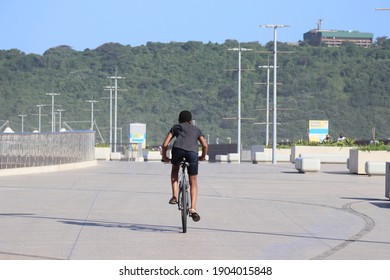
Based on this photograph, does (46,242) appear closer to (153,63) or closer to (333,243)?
(333,243)

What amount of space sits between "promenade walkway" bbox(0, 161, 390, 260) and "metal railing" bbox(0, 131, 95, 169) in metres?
6.71

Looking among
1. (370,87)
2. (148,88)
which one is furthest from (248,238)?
(148,88)

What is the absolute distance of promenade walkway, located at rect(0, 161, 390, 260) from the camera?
46.8 ft

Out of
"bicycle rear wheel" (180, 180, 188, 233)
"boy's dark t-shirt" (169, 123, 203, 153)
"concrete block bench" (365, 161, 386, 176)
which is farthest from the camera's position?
"concrete block bench" (365, 161, 386, 176)

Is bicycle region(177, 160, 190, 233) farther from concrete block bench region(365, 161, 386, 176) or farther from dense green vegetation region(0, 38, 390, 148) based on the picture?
dense green vegetation region(0, 38, 390, 148)

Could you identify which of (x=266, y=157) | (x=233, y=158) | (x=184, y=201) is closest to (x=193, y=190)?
(x=184, y=201)

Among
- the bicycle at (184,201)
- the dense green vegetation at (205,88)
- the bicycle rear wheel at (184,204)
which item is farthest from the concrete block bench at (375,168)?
the dense green vegetation at (205,88)

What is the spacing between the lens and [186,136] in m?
16.9

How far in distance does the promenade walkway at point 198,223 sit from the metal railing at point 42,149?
671 centimetres

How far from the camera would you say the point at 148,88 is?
174m

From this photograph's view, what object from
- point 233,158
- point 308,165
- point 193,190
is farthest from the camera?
point 233,158

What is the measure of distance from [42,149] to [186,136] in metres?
25.9

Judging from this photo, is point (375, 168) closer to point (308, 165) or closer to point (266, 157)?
point (308, 165)

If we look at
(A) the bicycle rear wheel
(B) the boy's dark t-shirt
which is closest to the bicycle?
(A) the bicycle rear wheel
